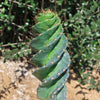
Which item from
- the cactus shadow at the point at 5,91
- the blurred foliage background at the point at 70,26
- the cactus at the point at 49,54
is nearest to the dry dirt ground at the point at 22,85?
the cactus shadow at the point at 5,91

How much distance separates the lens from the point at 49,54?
1.24 m

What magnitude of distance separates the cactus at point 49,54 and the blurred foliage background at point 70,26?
1.12 metres

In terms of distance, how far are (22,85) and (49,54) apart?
4.22ft

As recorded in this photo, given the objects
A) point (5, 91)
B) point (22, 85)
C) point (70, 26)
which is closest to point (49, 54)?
point (5, 91)

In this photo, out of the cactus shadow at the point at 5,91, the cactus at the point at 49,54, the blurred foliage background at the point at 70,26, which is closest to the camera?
the cactus at the point at 49,54

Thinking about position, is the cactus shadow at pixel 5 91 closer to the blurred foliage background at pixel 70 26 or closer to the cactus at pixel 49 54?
the blurred foliage background at pixel 70 26

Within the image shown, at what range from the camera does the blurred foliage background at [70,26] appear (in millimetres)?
2418

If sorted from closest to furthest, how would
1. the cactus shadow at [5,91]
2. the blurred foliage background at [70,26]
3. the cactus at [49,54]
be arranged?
the cactus at [49,54] → the cactus shadow at [5,91] → the blurred foliage background at [70,26]

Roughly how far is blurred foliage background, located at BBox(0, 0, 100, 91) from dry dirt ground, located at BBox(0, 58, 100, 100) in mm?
136

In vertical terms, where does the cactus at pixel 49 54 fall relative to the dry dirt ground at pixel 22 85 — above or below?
above

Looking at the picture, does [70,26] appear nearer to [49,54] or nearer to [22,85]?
[22,85]

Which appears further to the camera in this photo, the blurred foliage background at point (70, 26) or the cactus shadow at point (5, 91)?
the blurred foliage background at point (70, 26)

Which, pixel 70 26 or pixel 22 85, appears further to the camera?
pixel 70 26

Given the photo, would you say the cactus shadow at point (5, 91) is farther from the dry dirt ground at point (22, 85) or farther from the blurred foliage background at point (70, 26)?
the blurred foliage background at point (70, 26)
